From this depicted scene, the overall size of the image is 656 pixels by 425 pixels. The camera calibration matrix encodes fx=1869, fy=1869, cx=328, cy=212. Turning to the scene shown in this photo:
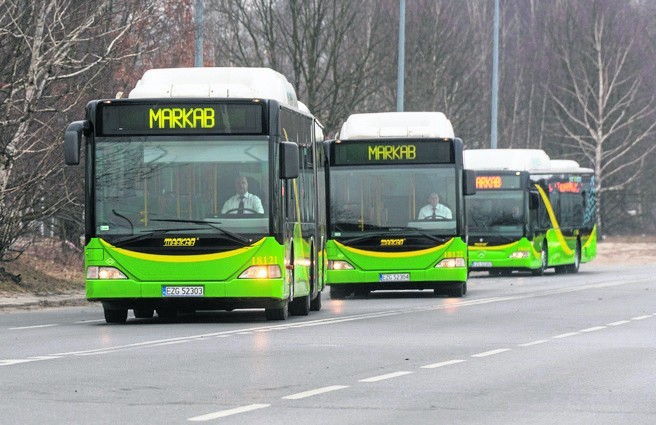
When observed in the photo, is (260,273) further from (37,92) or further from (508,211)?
(508,211)

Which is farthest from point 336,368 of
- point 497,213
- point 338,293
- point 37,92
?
point 497,213

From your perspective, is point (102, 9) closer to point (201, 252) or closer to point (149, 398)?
point (201, 252)

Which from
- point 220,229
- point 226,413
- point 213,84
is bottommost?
point 226,413

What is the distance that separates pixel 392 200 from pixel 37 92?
7360 mm

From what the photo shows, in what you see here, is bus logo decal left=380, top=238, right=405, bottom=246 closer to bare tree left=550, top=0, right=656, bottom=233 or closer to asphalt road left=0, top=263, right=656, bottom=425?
asphalt road left=0, top=263, right=656, bottom=425

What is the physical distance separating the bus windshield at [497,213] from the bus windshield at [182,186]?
23.0m

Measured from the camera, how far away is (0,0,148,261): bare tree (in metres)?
28.2

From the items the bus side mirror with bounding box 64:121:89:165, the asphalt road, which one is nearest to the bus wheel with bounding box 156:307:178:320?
the asphalt road

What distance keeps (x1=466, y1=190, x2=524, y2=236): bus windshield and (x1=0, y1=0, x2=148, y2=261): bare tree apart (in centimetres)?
1551

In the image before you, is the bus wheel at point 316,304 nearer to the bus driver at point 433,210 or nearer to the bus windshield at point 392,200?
the bus windshield at point 392,200

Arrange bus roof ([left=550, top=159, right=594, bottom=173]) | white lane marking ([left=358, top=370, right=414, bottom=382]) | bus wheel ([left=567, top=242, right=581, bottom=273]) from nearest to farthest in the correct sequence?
white lane marking ([left=358, top=370, right=414, bottom=382]) → bus roof ([left=550, top=159, right=594, bottom=173]) → bus wheel ([left=567, top=242, right=581, bottom=273])

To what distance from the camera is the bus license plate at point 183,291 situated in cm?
2323

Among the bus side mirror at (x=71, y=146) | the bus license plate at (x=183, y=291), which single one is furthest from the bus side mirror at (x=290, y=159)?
the bus side mirror at (x=71, y=146)

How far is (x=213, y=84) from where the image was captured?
24156 mm
